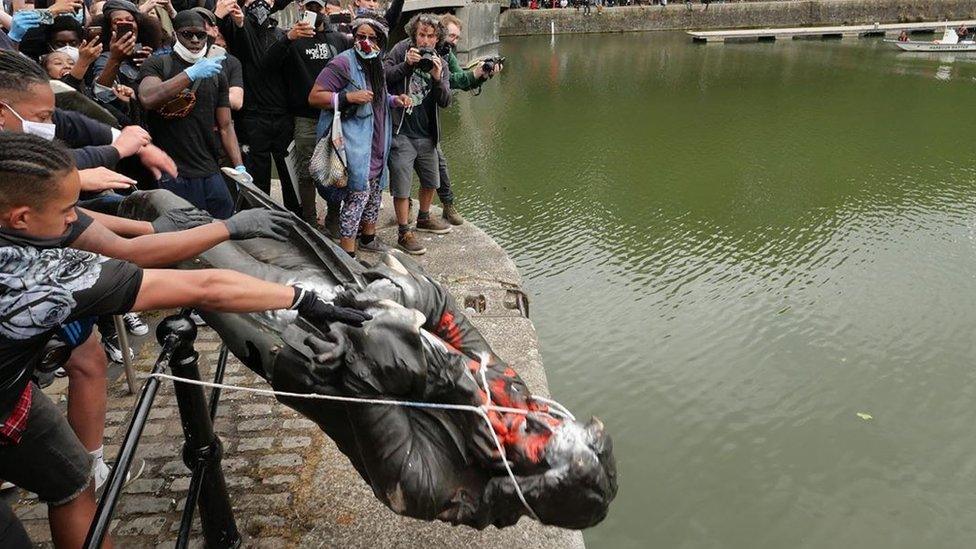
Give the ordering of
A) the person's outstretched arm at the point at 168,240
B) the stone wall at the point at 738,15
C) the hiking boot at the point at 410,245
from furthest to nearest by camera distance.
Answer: the stone wall at the point at 738,15 < the hiking boot at the point at 410,245 < the person's outstretched arm at the point at 168,240

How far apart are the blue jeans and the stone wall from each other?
2699 centimetres

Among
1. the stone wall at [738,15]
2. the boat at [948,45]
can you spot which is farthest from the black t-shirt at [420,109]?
the stone wall at [738,15]

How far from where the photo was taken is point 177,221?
2.44 meters

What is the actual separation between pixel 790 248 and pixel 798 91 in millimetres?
9367

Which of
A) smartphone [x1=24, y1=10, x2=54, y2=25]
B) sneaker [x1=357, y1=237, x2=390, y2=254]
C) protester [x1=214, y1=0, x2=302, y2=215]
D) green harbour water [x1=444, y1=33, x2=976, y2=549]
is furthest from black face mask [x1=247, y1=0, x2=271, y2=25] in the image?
green harbour water [x1=444, y1=33, x2=976, y2=549]

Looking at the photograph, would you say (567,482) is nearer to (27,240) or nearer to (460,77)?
(27,240)

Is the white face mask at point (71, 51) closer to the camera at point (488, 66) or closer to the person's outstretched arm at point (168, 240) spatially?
the person's outstretched arm at point (168, 240)

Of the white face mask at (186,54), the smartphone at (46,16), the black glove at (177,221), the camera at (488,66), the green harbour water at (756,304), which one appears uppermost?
the smartphone at (46,16)

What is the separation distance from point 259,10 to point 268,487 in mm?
3669

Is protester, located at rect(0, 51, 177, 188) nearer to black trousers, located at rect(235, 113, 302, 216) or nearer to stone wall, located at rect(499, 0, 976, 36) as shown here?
black trousers, located at rect(235, 113, 302, 216)

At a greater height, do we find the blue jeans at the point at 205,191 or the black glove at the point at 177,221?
the black glove at the point at 177,221

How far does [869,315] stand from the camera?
533cm

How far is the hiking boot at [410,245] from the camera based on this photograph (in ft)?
17.1

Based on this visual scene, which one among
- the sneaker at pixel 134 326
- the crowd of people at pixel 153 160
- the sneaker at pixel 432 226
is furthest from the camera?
the sneaker at pixel 432 226
